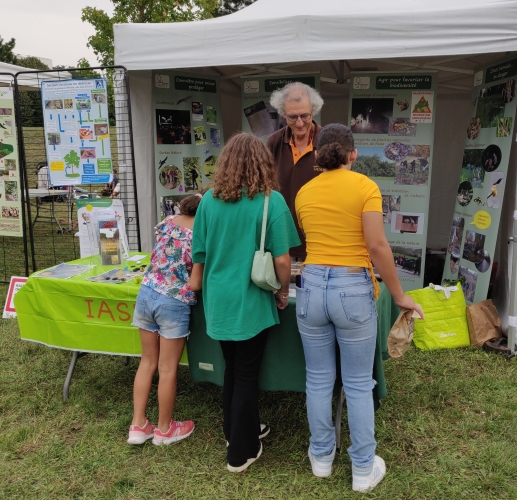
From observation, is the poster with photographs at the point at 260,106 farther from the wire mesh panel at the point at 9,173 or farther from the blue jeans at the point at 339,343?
the blue jeans at the point at 339,343

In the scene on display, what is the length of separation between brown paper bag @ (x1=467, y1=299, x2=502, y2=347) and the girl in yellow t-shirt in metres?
1.71

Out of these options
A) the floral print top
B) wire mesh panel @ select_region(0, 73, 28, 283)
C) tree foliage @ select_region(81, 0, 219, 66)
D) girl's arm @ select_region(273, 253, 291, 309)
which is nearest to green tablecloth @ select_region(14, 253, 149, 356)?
the floral print top

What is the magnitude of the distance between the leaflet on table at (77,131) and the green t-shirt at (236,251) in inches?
77.6

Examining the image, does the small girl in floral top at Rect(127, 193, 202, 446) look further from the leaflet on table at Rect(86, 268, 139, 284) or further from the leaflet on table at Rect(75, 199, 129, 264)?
the leaflet on table at Rect(75, 199, 129, 264)

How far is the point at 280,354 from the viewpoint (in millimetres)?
2209

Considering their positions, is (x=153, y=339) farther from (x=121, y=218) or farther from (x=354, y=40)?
(x=354, y=40)

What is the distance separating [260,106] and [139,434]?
10.3 feet

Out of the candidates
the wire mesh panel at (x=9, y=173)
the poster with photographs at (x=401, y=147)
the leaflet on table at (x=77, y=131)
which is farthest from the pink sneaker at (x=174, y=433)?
the wire mesh panel at (x=9, y=173)

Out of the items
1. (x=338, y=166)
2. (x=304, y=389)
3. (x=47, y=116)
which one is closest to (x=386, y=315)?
(x=304, y=389)

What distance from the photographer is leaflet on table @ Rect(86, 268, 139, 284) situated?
8.45ft

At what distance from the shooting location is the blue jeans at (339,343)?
71.4 inches

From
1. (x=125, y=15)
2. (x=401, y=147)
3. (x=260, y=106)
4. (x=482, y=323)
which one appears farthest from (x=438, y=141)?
(x=125, y=15)

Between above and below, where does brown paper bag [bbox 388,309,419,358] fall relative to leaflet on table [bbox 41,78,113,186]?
below

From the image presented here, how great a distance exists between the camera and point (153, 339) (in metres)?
2.29
